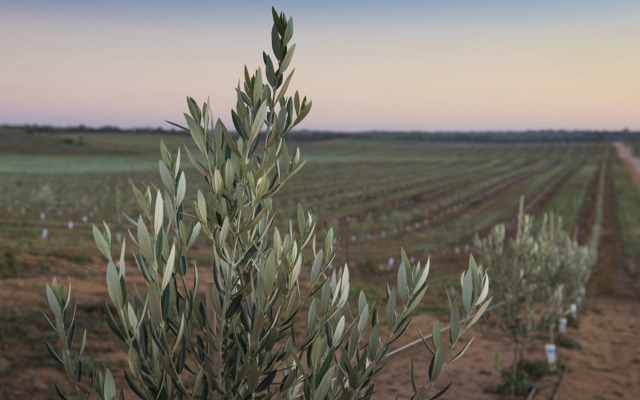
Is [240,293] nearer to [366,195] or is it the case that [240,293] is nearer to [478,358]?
[478,358]

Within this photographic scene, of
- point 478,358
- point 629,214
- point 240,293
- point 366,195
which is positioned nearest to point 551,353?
point 478,358

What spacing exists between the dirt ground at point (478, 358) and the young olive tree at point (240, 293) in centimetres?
761

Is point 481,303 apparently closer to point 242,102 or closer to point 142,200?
point 242,102

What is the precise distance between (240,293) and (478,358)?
15854mm

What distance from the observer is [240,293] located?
3.10 metres

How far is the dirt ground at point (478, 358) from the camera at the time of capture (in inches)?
513

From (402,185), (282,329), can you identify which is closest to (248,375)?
(282,329)

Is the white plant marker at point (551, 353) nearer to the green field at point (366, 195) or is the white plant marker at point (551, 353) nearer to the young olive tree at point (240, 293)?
the green field at point (366, 195)

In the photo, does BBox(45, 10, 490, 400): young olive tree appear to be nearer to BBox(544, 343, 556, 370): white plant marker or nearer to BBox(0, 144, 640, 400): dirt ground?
BBox(0, 144, 640, 400): dirt ground

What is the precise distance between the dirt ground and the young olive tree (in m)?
7.61

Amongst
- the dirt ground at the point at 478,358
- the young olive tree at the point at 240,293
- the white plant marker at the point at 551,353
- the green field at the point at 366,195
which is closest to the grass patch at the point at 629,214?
the green field at the point at 366,195

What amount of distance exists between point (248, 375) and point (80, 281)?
65.7 ft

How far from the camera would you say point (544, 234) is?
49.0ft

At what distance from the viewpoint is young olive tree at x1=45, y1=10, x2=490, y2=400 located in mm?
2873
